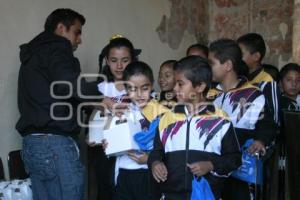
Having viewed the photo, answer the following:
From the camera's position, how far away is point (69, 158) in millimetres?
2873

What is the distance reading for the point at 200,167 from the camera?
2.33 metres

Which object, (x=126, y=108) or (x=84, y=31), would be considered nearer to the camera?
(x=126, y=108)

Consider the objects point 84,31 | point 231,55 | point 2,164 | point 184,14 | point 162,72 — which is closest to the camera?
point 231,55

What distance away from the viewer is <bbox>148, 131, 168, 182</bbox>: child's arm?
2.42m

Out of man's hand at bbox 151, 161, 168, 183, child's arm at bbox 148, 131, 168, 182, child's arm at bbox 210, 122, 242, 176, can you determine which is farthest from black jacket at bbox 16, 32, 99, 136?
child's arm at bbox 210, 122, 242, 176

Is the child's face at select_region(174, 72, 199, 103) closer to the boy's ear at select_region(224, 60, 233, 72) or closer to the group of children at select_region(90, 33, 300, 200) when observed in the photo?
the group of children at select_region(90, 33, 300, 200)

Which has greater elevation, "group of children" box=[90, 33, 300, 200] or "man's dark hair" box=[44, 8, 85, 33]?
"man's dark hair" box=[44, 8, 85, 33]

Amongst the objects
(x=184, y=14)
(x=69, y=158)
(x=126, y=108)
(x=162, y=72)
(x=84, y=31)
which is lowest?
(x=69, y=158)

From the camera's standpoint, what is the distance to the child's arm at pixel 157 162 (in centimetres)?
242

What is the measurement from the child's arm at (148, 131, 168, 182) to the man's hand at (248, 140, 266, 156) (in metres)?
0.64

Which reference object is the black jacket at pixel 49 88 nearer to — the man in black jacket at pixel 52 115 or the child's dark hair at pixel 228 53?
the man in black jacket at pixel 52 115

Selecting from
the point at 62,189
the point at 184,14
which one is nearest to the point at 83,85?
the point at 62,189

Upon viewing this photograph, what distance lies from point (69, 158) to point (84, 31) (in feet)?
5.33

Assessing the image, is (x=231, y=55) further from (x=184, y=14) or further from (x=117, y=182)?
(x=184, y=14)
